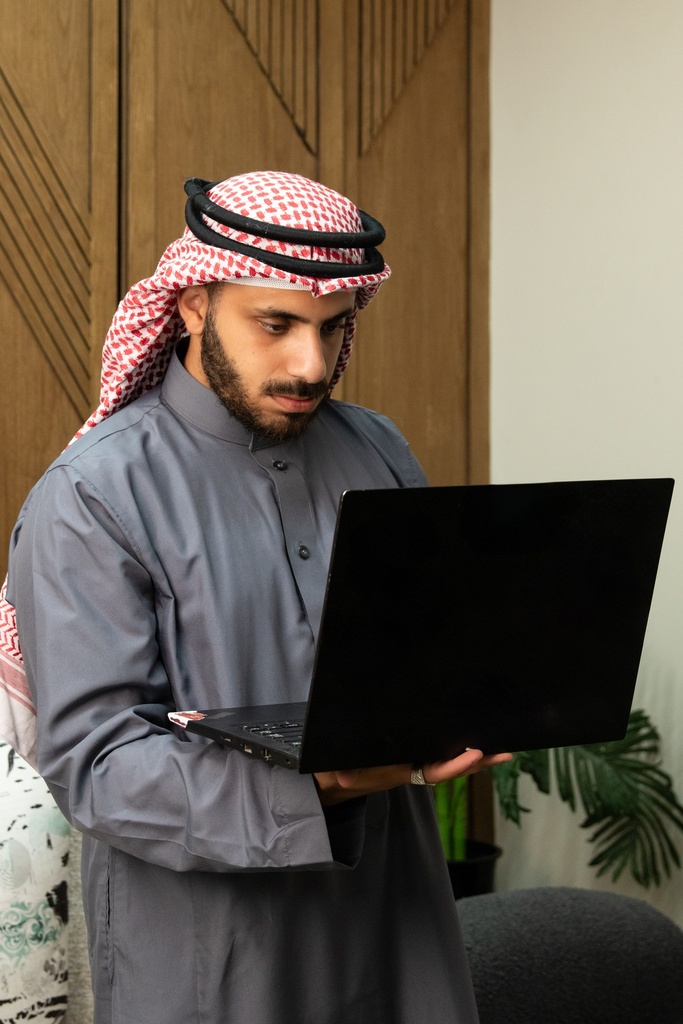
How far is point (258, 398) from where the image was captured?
4.74ft

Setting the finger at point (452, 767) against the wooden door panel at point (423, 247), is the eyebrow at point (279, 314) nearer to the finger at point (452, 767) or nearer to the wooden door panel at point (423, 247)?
the finger at point (452, 767)

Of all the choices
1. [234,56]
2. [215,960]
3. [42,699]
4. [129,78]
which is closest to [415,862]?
[215,960]

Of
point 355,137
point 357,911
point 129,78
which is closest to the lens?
point 357,911

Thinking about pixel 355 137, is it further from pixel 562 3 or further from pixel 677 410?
pixel 677 410

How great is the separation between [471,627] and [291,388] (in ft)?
1.49

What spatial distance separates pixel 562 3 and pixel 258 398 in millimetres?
2332

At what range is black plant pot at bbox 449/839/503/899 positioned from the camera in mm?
3109

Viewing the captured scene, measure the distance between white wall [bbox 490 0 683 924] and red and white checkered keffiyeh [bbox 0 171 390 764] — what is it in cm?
164

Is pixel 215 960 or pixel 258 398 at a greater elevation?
pixel 258 398

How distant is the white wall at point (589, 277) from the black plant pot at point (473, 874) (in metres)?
0.24

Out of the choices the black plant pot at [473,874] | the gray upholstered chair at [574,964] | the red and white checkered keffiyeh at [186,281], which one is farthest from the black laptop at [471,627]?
the black plant pot at [473,874]

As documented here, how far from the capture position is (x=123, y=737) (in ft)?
4.01

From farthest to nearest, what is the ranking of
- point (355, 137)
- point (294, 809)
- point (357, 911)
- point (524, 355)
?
point (524, 355) < point (355, 137) < point (357, 911) < point (294, 809)

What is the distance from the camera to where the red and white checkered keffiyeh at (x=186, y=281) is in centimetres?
142
